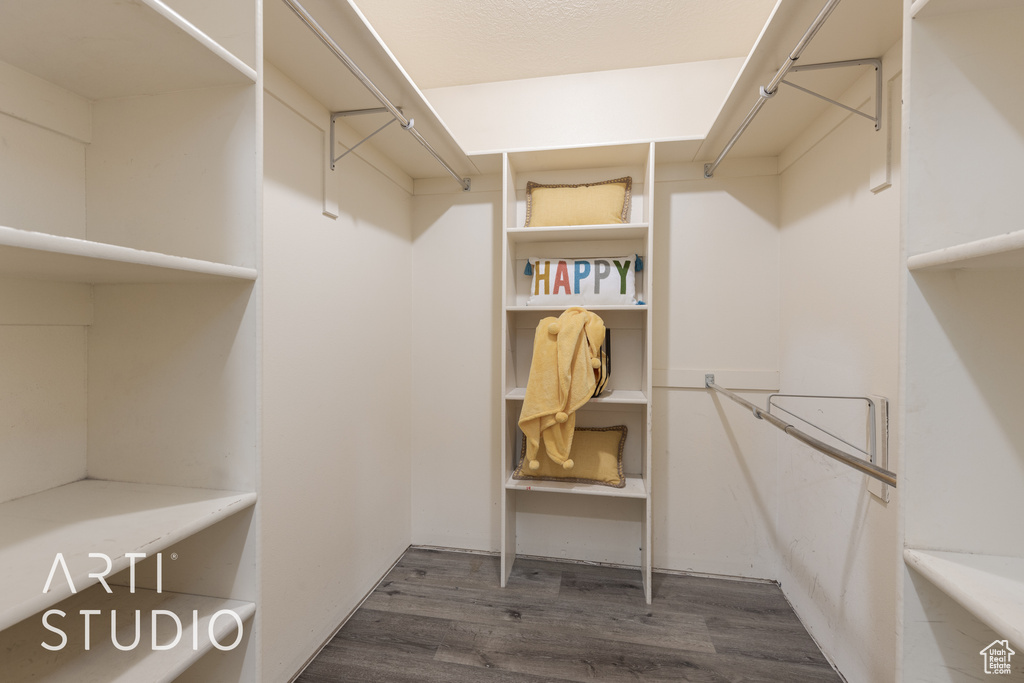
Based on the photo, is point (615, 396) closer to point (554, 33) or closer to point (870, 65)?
point (870, 65)

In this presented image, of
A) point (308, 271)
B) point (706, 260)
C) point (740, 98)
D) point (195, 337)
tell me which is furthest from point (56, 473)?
point (706, 260)

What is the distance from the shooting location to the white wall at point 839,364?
136cm

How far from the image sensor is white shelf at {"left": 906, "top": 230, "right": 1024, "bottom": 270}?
1.66 feet

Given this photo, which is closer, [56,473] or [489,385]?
[56,473]

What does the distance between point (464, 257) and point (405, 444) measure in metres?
1.09

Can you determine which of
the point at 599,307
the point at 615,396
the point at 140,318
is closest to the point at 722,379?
the point at 615,396

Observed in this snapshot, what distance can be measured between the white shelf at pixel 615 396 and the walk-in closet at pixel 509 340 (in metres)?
0.03

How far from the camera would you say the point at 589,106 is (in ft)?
7.59

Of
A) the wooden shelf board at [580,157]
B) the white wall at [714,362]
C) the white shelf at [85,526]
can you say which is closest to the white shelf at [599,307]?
the white wall at [714,362]

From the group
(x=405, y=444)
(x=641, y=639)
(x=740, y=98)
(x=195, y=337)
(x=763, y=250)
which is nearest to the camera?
(x=195, y=337)

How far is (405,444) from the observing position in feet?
7.91

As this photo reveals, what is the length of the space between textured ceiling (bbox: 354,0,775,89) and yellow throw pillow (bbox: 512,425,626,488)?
1.86 metres

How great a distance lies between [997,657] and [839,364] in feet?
3.78

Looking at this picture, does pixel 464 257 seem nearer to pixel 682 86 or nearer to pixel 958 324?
pixel 682 86
